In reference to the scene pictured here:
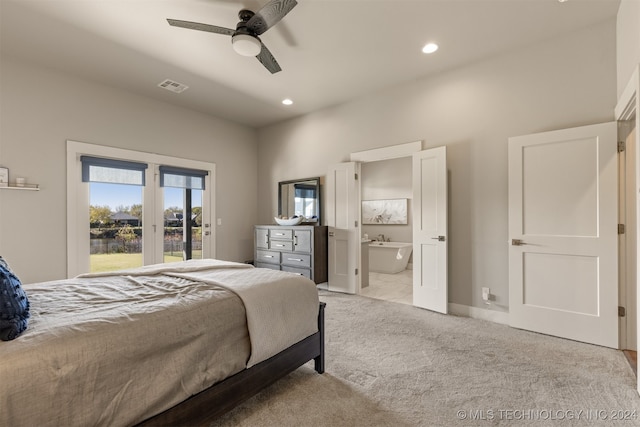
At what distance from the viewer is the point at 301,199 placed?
16.6 ft

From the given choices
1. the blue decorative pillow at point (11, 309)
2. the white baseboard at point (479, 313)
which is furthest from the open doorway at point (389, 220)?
the blue decorative pillow at point (11, 309)

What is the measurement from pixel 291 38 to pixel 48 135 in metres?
3.10

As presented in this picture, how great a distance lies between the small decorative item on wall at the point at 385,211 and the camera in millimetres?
6738

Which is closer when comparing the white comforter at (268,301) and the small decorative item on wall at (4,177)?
the white comforter at (268,301)

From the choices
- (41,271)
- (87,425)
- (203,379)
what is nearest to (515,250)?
(203,379)

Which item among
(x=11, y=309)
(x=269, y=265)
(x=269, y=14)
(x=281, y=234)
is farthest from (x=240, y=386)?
(x=269, y=265)

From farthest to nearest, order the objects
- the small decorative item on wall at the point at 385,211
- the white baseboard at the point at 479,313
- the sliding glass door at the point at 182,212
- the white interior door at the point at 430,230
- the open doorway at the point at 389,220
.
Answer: the small decorative item on wall at the point at 385,211 < the open doorway at the point at 389,220 < the sliding glass door at the point at 182,212 < the white interior door at the point at 430,230 < the white baseboard at the point at 479,313

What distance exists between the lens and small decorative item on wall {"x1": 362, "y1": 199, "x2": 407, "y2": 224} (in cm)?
674

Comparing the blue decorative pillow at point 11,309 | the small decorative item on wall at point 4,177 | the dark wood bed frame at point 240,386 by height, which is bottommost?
the dark wood bed frame at point 240,386

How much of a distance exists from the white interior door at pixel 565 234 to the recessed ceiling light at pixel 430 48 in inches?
50.1

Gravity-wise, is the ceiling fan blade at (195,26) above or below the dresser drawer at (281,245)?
above

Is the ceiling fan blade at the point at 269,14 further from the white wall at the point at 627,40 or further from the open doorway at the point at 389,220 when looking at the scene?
the open doorway at the point at 389,220

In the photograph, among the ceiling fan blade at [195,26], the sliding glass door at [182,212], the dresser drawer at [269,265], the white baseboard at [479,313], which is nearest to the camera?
the ceiling fan blade at [195,26]

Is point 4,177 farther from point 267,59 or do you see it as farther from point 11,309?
point 267,59
